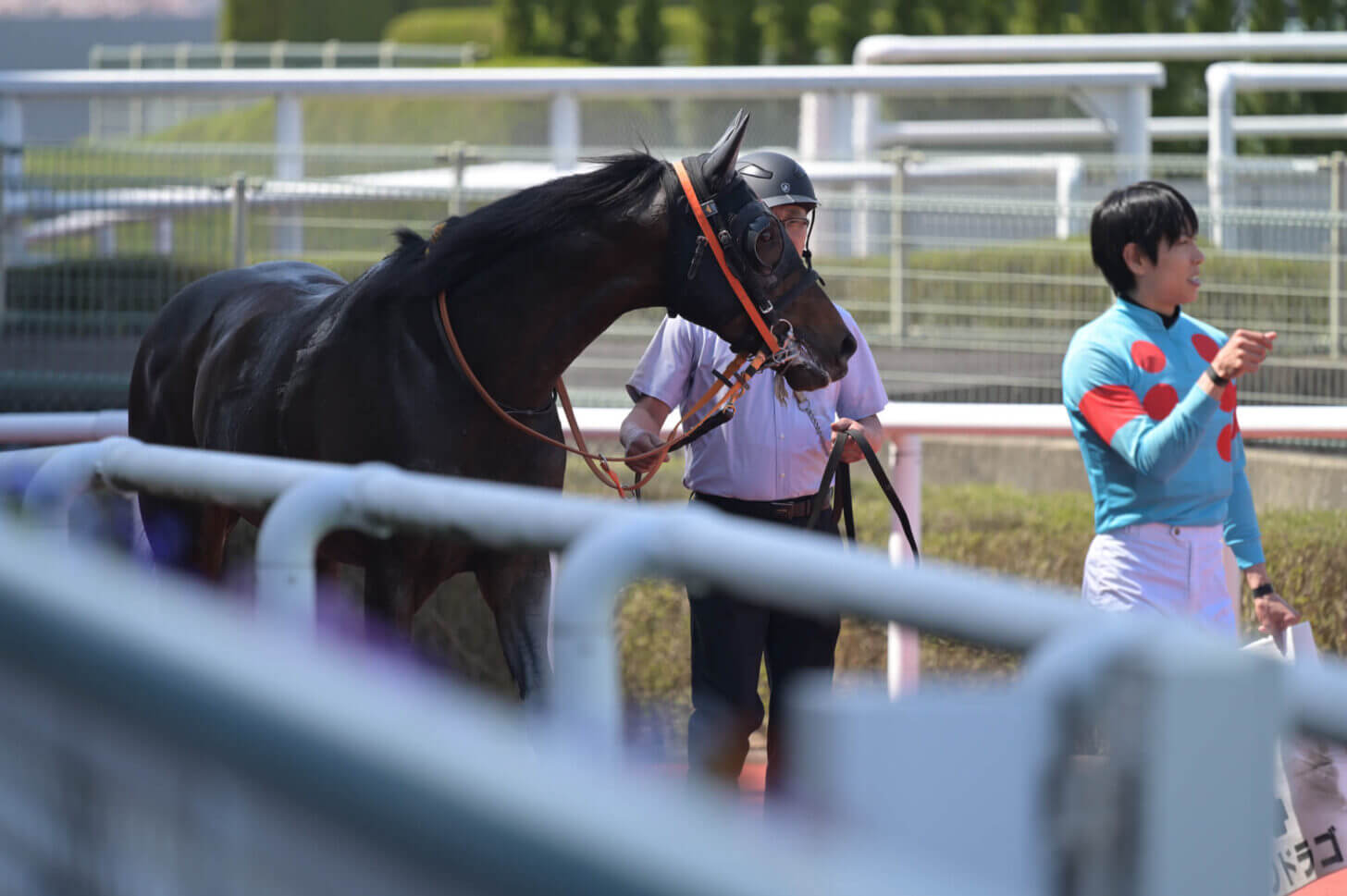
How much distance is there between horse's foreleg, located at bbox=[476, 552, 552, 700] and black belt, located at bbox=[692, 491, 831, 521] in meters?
0.43

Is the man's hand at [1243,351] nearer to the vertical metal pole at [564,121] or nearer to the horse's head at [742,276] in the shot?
the horse's head at [742,276]

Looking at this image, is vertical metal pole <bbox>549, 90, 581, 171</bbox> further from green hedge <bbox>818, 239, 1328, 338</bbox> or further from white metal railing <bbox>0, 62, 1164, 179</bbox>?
green hedge <bbox>818, 239, 1328, 338</bbox>

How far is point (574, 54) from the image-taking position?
25078 mm

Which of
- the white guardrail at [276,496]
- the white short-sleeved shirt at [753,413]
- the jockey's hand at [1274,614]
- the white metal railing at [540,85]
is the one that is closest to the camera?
the white guardrail at [276,496]

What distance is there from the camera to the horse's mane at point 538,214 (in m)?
3.62

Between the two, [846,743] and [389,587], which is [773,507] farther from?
[846,743]

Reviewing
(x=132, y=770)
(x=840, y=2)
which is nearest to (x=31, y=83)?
(x=132, y=770)

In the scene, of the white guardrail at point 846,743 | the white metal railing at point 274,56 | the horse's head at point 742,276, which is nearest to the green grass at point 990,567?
the horse's head at point 742,276

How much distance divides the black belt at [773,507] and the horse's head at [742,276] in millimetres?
279

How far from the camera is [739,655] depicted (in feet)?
11.8

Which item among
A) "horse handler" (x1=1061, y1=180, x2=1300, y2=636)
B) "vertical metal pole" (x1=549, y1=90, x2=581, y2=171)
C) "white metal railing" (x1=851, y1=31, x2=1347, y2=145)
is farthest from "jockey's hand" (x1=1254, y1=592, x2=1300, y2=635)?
"white metal railing" (x1=851, y1=31, x2=1347, y2=145)

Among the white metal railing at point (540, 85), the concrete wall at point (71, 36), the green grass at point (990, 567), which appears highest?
the concrete wall at point (71, 36)

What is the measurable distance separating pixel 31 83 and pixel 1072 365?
9.38 meters

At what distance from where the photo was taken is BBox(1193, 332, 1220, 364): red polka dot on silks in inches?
139
